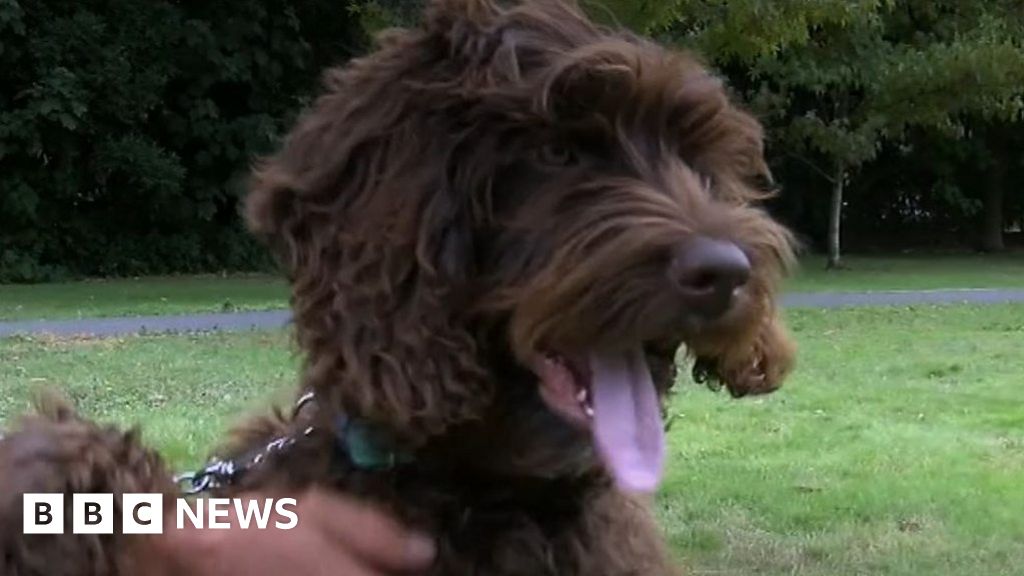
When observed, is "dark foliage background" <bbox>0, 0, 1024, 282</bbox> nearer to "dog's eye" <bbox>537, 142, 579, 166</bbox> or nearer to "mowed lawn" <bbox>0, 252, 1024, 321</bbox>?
"mowed lawn" <bbox>0, 252, 1024, 321</bbox>

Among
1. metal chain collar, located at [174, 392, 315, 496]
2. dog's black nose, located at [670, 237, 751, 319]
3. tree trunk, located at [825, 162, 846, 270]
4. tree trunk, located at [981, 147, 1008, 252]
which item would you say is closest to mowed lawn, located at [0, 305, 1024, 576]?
metal chain collar, located at [174, 392, 315, 496]

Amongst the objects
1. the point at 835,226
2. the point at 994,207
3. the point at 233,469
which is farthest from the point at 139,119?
the point at 233,469

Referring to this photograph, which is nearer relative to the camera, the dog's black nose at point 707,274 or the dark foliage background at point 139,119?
the dog's black nose at point 707,274

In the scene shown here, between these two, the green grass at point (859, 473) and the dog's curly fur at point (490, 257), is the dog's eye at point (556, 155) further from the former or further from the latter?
the green grass at point (859, 473)

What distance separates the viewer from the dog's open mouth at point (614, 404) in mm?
2420

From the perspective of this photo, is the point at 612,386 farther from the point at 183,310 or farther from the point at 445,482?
the point at 183,310

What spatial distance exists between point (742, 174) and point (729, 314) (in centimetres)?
43

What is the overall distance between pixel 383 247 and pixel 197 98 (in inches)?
1012

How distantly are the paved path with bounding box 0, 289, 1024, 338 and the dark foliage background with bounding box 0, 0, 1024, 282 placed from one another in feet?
16.1

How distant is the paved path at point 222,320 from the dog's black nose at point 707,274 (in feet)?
35.8

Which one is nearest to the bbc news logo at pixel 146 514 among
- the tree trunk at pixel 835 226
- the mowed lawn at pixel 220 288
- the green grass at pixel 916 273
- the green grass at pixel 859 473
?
the green grass at pixel 859 473

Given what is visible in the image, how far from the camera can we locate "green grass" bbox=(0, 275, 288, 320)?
18109 mm

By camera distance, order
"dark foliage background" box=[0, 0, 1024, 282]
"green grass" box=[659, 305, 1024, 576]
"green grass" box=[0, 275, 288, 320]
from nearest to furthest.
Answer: "green grass" box=[659, 305, 1024, 576] → "green grass" box=[0, 275, 288, 320] → "dark foliage background" box=[0, 0, 1024, 282]

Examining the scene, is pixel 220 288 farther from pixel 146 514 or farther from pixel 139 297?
pixel 146 514
